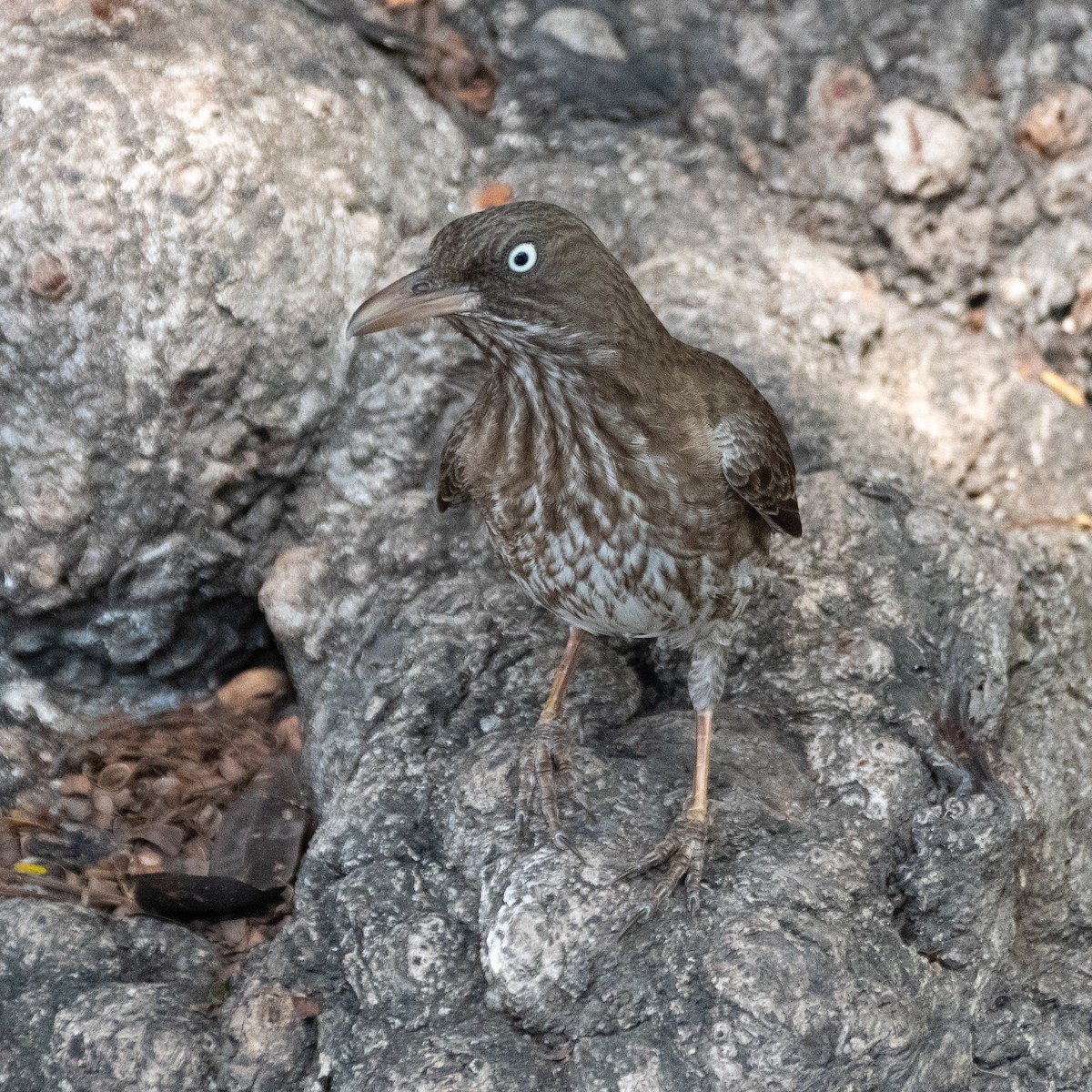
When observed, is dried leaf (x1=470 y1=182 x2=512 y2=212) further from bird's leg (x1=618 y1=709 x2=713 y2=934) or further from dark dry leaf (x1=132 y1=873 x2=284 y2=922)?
dark dry leaf (x1=132 y1=873 x2=284 y2=922)

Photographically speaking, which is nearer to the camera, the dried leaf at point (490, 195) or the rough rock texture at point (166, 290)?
the rough rock texture at point (166, 290)

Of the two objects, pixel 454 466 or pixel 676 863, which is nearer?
pixel 676 863

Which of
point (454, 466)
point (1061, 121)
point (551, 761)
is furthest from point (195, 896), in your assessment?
point (1061, 121)

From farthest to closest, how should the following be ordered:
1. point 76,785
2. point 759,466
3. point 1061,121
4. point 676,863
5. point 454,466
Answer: point 1061,121 → point 76,785 → point 454,466 → point 759,466 → point 676,863

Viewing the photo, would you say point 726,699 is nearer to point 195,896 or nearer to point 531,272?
point 531,272

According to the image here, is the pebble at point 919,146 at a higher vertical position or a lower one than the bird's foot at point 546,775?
higher

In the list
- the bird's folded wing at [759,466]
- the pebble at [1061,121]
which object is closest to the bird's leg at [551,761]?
the bird's folded wing at [759,466]

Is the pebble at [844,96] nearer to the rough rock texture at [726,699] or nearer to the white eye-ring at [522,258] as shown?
the rough rock texture at [726,699]
